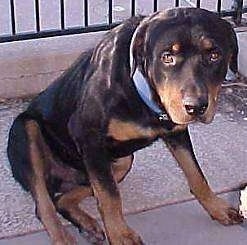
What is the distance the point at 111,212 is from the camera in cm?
393

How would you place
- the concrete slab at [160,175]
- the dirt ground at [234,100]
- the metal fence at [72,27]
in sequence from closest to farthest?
the concrete slab at [160,175]
the dirt ground at [234,100]
the metal fence at [72,27]

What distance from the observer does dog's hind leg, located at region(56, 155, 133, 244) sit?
4.11 meters

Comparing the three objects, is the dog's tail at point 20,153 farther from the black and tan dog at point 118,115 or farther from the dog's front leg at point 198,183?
the dog's front leg at point 198,183

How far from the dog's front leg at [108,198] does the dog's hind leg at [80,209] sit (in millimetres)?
147

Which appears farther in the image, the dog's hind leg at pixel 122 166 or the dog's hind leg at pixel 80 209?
the dog's hind leg at pixel 122 166

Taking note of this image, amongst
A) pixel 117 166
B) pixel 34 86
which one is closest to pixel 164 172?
pixel 117 166

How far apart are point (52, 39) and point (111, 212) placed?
218 cm

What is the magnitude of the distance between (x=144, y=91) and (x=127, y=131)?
0.69ft

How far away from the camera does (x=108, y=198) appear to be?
3.91 meters

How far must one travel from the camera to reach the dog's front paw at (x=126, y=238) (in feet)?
13.0

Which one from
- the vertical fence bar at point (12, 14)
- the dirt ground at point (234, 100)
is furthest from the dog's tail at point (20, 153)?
the dirt ground at point (234, 100)

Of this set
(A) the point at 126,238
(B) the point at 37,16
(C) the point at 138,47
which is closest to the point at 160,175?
(A) the point at 126,238

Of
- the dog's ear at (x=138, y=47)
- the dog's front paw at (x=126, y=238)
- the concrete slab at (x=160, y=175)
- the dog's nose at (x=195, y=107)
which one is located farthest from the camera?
→ the concrete slab at (x=160, y=175)

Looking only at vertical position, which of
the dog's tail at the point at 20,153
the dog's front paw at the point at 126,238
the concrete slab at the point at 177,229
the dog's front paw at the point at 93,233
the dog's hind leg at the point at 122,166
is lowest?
the concrete slab at the point at 177,229
